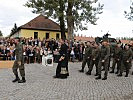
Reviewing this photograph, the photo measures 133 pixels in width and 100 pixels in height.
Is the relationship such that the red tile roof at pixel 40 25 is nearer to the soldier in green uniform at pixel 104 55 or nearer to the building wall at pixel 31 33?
the building wall at pixel 31 33

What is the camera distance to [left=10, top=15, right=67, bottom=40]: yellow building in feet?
160

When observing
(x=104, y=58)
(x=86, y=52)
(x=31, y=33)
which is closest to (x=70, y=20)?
(x=86, y=52)

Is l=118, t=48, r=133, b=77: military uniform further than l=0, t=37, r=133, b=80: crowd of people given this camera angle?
Yes

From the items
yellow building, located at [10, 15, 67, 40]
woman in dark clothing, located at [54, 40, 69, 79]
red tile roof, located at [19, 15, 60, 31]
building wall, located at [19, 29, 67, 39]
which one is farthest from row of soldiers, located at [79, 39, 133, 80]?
red tile roof, located at [19, 15, 60, 31]

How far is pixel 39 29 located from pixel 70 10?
65.2ft

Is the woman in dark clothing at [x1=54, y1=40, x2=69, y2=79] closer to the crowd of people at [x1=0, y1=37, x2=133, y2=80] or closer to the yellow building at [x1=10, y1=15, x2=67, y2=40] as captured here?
the crowd of people at [x1=0, y1=37, x2=133, y2=80]

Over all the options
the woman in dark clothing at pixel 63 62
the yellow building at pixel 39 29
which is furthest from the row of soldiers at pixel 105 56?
the yellow building at pixel 39 29

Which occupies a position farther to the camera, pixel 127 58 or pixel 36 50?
pixel 36 50

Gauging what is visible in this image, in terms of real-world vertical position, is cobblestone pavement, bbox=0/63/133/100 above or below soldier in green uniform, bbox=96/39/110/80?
below

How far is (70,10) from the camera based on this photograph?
3067 centimetres

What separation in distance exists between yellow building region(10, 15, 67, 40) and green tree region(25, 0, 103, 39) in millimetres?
17445

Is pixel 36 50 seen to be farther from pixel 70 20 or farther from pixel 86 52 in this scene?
pixel 70 20

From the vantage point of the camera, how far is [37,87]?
11492 millimetres

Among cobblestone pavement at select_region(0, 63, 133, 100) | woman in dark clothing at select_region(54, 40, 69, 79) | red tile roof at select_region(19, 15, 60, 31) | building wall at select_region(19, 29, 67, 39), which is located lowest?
cobblestone pavement at select_region(0, 63, 133, 100)
